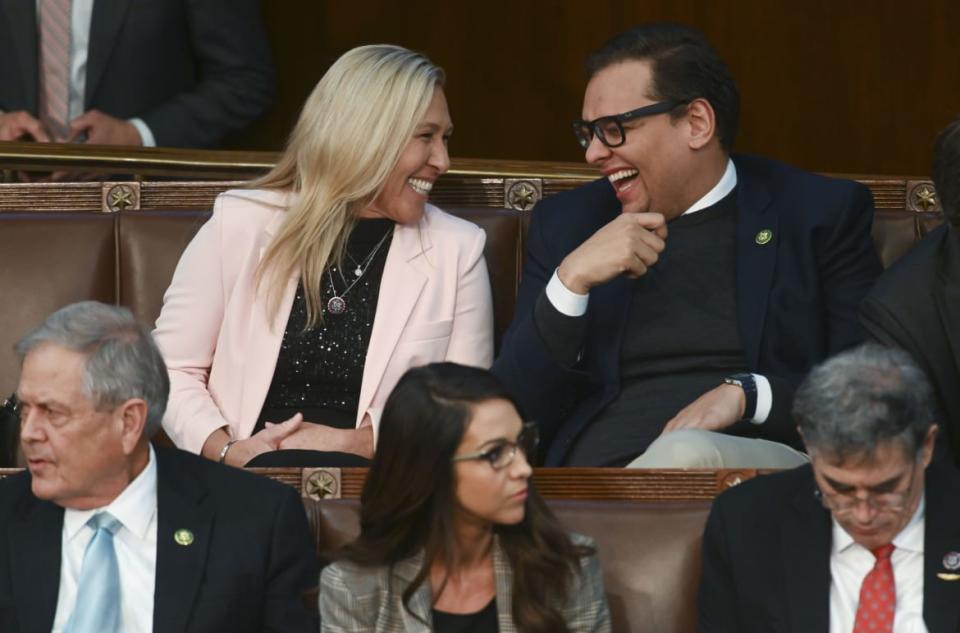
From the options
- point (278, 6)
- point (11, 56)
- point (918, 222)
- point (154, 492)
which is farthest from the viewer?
point (278, 6)

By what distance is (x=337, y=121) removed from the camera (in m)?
3.05

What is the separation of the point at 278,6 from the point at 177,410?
1.33 m

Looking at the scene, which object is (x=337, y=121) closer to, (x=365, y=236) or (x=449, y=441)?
(x=365, y=236)

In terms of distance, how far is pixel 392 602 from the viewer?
2.19m

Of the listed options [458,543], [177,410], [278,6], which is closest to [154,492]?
[458,543]

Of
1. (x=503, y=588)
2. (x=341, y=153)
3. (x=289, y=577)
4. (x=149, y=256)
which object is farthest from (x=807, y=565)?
(x=149, y=256)

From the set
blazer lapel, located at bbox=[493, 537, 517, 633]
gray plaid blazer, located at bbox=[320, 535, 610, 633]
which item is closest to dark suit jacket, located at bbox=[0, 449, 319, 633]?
gray plaid blazer, located at bbox=[320, 535, 610, 633]

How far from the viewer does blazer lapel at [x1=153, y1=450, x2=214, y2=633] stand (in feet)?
7.39

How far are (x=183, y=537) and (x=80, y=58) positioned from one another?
5.23 ft

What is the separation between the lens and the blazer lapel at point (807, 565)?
218 cm

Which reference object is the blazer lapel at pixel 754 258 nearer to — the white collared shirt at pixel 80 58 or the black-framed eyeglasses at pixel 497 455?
the black-framed eyeglasses at pixel 497 455

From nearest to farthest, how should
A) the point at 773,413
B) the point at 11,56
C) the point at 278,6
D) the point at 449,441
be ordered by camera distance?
the point at 449,441, the point at 773,413, the point at 11,56, the point at 278,6

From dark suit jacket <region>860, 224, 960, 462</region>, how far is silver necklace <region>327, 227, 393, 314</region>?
2.72ft

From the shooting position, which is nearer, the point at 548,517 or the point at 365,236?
the point at 548,517
